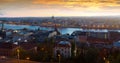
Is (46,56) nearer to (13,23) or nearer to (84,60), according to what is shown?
(84,60)

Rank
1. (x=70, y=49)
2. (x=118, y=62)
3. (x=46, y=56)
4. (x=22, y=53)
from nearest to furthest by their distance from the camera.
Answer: (x=118, y=62) < (x=46, y=56) < (x=22, y=53) < (x=70, y=49)

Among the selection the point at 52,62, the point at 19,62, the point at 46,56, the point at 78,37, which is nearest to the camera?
the point at 19,62

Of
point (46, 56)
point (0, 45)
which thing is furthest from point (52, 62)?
point (0, 45)

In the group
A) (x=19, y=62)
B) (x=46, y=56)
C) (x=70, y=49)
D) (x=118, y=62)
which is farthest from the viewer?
(x=70, y=49)

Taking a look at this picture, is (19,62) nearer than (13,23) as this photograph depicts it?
Yes

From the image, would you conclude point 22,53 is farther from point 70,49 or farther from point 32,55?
point 70,49

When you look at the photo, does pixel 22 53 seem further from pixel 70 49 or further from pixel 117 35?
pixel 117 35

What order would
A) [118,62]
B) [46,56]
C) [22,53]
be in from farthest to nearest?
[22,53], [46,56], [118,62]


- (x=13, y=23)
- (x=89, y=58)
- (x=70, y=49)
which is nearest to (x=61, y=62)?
(x=89, y=58)

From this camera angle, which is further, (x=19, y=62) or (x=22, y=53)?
(x=22, y=53)
